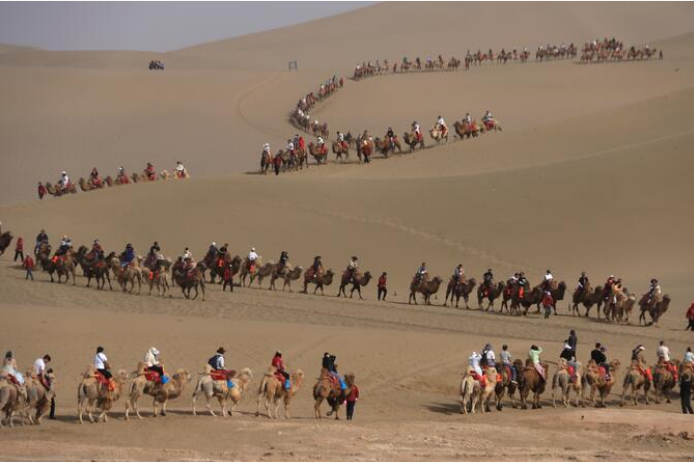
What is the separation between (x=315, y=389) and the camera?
74.0 ft

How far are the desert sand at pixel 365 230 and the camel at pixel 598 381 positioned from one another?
36.8 inches

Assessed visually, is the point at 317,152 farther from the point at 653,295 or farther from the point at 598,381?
the point at 598,381

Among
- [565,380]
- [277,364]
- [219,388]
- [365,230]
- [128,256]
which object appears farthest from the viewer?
[365,230]

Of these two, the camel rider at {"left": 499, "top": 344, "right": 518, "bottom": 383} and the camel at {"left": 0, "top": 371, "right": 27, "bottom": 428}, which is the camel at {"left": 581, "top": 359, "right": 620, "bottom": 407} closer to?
the camel rider at {"left": 499, "top": 344, "right": 518, "bottom": 383}

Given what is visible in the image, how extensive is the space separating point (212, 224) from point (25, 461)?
77.8ft

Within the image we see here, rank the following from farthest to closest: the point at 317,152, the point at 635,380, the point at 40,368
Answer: the point at 317,152
the point at 635,380
the point at 40,368

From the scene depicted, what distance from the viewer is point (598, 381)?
25312 mm

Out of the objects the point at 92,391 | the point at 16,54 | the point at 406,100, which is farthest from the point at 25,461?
the point at 16,54

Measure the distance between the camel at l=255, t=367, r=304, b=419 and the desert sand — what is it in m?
0.43

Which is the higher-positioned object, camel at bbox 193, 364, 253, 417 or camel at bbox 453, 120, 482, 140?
camel at bbox 453, 120, 482, 140

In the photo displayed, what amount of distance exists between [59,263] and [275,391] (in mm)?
14058

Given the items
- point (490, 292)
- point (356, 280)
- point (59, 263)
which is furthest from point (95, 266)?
point (490, 292)

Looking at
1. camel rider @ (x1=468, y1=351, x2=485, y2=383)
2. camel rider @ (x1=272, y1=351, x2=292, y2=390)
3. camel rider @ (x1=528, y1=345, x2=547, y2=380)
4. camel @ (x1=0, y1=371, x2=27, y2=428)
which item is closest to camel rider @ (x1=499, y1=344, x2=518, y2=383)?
camel rider @ (x1=528, y1=345, x2=547, y2=380)

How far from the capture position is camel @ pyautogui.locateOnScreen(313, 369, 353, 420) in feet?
73.7
